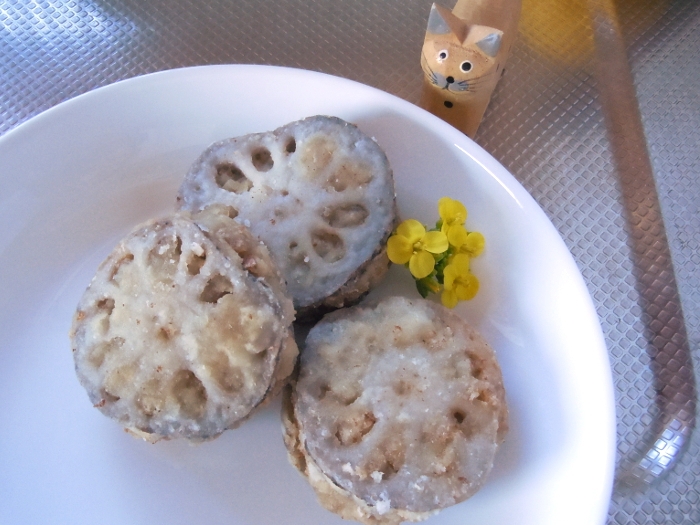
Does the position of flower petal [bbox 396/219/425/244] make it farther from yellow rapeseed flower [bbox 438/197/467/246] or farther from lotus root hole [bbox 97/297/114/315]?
lotus root hole [bbox 97/297/114/315]

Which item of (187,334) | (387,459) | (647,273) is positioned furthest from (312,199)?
(647,273)

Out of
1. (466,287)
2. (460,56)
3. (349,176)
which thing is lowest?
(466,287)

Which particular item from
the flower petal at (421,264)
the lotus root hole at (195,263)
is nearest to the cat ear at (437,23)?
the flower petal at (421,264)

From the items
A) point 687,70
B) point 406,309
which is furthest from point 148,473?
point 687,70

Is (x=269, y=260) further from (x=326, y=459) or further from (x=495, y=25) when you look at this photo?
(x=495, y=25)

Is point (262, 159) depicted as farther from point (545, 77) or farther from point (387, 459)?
point (545, 77)

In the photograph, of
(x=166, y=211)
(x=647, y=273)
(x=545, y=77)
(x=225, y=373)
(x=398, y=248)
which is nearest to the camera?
(x=225, y=373)
